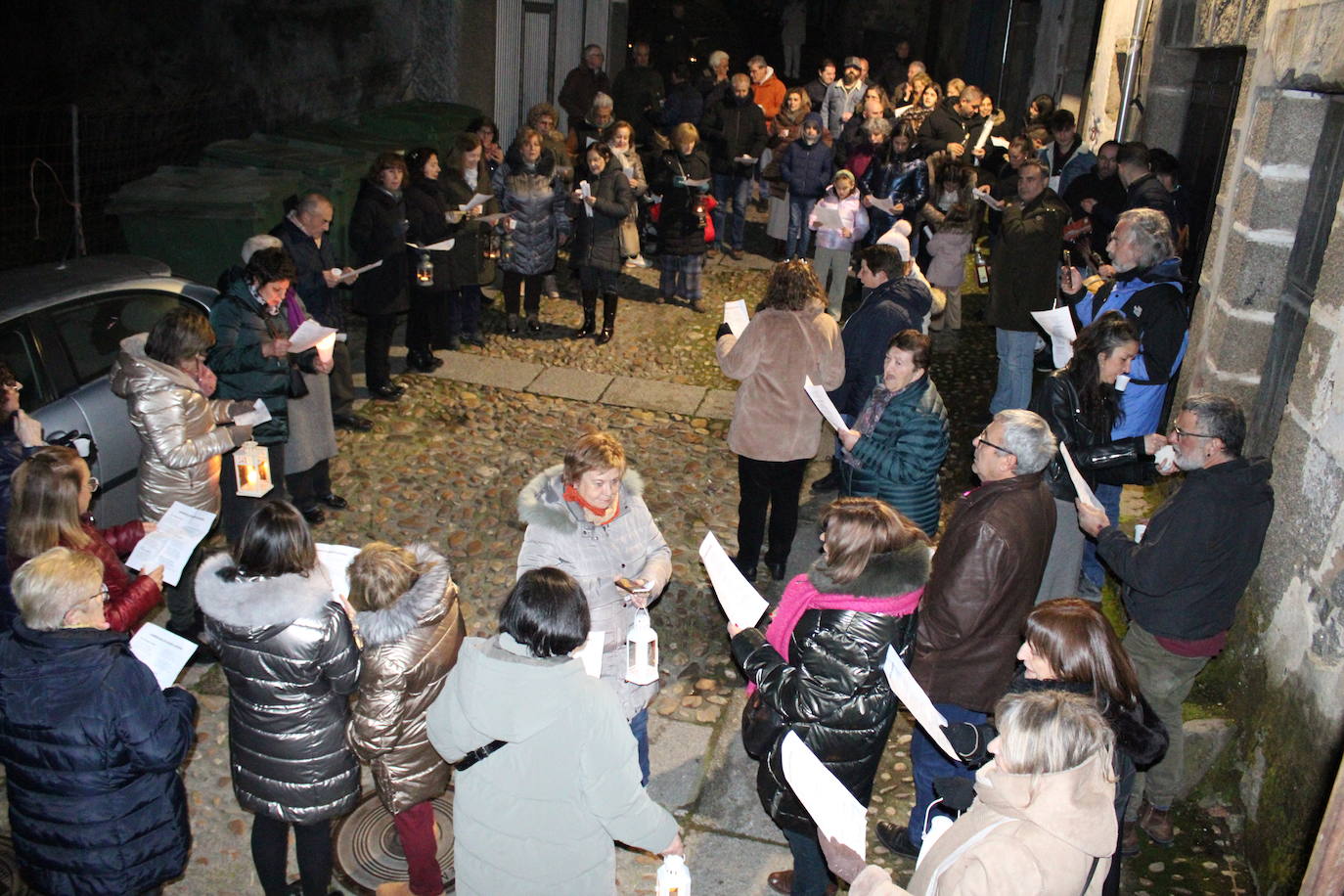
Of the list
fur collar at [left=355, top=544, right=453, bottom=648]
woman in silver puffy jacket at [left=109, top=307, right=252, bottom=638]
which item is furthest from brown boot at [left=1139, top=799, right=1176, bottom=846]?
woman in silver puffy jacket at [left=109, top=307, right=252, bottom=638]

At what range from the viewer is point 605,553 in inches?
172

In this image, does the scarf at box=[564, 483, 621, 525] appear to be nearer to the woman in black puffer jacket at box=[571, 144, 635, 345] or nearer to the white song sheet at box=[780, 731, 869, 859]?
the white song sheet at box=[780, 731, 869, 859]

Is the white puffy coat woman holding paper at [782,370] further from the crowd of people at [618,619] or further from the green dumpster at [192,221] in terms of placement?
the green dumpster at [192,221]

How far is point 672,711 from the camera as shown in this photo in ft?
18.3

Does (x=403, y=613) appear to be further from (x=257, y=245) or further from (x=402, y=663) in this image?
(x=257, y=245)

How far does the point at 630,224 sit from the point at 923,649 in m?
6.65

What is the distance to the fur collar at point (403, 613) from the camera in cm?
383

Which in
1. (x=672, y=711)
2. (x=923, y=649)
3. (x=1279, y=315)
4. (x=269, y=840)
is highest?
(x=1279, y=315)

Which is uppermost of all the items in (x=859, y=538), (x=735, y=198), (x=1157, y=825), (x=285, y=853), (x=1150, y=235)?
(x=1150, y=235)

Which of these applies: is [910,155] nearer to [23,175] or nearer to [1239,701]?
[1239,701]

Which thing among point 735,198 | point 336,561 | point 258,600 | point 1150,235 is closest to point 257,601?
point 258,600

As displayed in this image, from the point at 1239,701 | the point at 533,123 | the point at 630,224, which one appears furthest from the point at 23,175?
the point at 1239,701

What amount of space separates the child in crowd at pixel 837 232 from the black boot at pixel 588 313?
2.16 meters

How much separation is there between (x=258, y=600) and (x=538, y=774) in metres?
1.19
